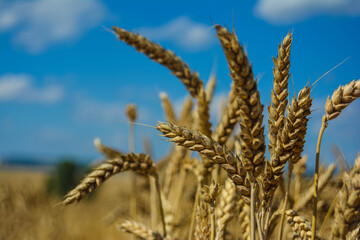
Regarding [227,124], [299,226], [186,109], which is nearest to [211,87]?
[186,109]

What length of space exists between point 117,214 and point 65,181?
11854 millimetres

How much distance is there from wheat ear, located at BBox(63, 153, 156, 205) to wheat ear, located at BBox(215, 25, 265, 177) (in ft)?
1.63

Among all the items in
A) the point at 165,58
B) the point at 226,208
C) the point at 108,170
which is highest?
the point at 165,58

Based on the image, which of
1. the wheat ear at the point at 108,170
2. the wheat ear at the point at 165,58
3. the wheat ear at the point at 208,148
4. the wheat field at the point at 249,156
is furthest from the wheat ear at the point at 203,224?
the wheat ear at the point at 165,58

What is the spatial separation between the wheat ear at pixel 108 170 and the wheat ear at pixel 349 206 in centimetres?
69

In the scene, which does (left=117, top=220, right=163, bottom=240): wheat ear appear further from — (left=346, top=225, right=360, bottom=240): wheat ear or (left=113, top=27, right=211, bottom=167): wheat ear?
(left=346, top=225, right=360, bottom=240): wheat ear

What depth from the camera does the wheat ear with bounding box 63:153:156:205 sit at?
102cm

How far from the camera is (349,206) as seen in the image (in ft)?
3.01

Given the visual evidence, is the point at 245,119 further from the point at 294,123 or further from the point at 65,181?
the point at 65,181

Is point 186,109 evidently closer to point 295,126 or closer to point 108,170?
point 108,170

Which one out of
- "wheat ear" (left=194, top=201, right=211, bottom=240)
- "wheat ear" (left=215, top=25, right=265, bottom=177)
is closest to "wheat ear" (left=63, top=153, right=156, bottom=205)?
"wheat ear" (left=194, top=201, right=211, bottom=240)

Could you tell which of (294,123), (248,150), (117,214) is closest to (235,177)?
(248,150)

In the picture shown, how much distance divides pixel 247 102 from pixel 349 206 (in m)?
0.40

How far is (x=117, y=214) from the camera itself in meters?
3.05
